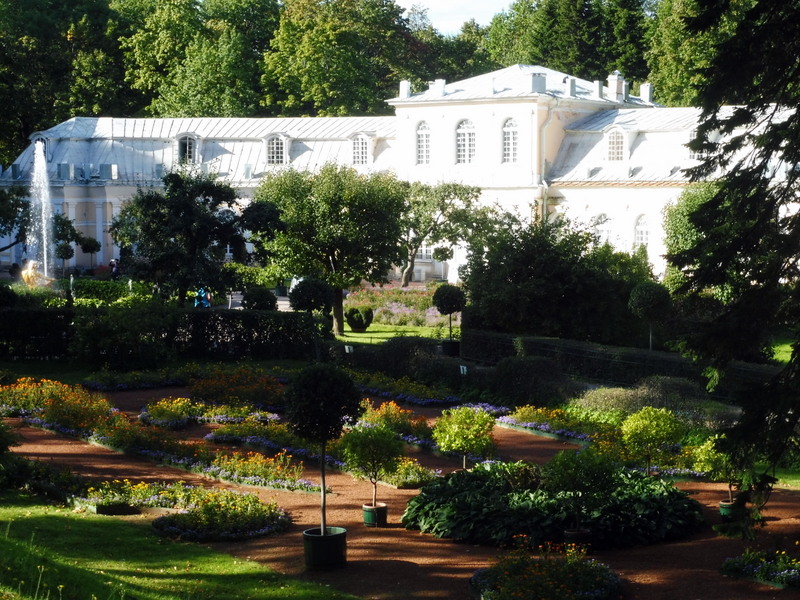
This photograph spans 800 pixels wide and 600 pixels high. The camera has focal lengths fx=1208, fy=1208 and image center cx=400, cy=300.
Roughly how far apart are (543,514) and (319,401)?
9.15 ft

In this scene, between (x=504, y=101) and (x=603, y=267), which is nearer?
(x=603, y=267)

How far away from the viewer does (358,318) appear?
3391 cm

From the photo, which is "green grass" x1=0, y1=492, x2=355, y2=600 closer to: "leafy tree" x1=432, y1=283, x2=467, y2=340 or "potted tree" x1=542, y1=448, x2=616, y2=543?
"potted tree" x1=542, y1=448, x2=616, y2=543

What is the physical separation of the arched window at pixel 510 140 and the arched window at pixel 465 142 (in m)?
1.29

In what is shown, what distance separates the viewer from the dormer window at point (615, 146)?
1753 inches

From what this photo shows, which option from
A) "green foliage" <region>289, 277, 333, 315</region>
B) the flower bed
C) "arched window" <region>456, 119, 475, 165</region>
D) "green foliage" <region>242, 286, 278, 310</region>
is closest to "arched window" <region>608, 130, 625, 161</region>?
"arched window" <region>456, 119, 475, 165</region>

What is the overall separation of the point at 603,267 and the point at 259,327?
316 inches

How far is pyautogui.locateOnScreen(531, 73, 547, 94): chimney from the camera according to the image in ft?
149

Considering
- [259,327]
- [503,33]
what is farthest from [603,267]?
[503,33]

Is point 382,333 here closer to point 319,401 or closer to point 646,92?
point 319,401

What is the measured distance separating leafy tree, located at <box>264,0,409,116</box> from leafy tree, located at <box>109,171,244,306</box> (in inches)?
1065

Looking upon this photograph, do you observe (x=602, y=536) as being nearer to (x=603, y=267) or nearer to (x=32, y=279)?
(x=603, y=267)

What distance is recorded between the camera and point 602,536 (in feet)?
43.6

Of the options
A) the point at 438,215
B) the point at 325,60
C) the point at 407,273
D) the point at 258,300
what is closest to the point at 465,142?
the point at 438,215
